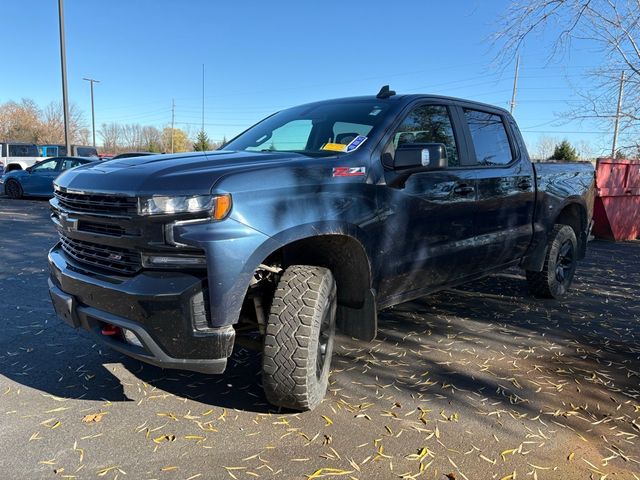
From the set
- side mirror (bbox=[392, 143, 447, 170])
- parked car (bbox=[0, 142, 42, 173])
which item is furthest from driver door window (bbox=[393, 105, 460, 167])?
parked car (bbox=[0, 142, 42, 173])

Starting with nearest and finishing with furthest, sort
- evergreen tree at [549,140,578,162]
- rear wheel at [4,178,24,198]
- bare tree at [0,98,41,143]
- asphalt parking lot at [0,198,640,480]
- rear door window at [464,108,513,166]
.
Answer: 1. asphalt parking lot at [0,198,640,480]
2. rear door window at [464,108,513,166]
3. rear wheel at [4,178,24,198]
4. evergreen tree at [549,140,578,162]
5. bare tree at [0,98,41,143]

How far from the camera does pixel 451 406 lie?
3.17 meters

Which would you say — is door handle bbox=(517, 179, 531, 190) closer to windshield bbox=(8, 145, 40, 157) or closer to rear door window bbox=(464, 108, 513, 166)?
rear door window bbox=(464, 108, 513, 166)

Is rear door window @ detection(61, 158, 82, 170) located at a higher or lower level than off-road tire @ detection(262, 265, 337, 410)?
higher

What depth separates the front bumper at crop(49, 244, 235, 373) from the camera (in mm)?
2438

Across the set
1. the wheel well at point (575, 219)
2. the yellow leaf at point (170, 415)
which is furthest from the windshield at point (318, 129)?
the wheel well at point (575, 219)

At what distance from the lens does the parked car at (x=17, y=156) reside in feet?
77.2

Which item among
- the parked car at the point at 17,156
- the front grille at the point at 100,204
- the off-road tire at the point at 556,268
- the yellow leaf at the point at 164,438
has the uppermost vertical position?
the parked car at the point at 17,156

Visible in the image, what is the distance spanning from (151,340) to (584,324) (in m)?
4.17

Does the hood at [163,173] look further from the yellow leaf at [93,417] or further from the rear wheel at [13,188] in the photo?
the rear wheel at [13,188]

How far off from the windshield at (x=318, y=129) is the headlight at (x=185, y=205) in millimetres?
1038

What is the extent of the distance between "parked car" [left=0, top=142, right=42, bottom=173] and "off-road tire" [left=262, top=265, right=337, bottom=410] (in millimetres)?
24343

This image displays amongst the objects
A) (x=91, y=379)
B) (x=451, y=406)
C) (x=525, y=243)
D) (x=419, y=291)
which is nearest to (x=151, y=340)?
(x=91, y=379)

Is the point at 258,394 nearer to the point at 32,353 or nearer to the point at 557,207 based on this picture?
the point at 32,353
